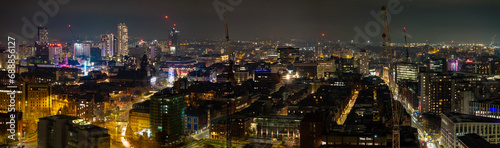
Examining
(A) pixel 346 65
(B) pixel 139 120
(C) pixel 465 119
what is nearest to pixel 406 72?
(A) pixel 346 65

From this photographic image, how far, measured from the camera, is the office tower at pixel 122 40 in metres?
47.9

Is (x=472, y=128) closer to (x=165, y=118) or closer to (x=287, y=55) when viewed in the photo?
(x=165, y=118)

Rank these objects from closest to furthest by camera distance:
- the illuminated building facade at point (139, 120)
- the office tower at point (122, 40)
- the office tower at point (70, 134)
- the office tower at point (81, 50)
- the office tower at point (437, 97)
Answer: the office tower at point (70, 134) → the illuminated building facade at point (139, 120) → the office tower at point (437, 97) → the office tower at point (81, 50) → the office tower at point (122, 40)

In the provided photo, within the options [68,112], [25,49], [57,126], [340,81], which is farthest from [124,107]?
[25,49]

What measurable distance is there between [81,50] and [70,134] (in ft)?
112

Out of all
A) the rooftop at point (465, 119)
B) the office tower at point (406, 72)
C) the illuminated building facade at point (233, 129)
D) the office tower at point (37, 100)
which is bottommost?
the illuminated building facade at point (233, 129)

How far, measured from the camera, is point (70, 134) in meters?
12.0

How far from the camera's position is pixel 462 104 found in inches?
671

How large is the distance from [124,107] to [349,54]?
23801 millimetres

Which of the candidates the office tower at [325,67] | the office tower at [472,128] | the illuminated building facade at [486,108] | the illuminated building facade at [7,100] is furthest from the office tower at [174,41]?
the office tower at [472,128]

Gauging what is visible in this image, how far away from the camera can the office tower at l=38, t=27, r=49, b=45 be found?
120 feet

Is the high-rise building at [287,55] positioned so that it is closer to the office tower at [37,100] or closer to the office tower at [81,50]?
the office tower at [81,50]

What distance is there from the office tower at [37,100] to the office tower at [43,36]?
20818mm

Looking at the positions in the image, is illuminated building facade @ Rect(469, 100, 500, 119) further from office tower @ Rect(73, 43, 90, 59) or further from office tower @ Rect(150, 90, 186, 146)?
office tower @ Rect(73, 43, 90, 59)
